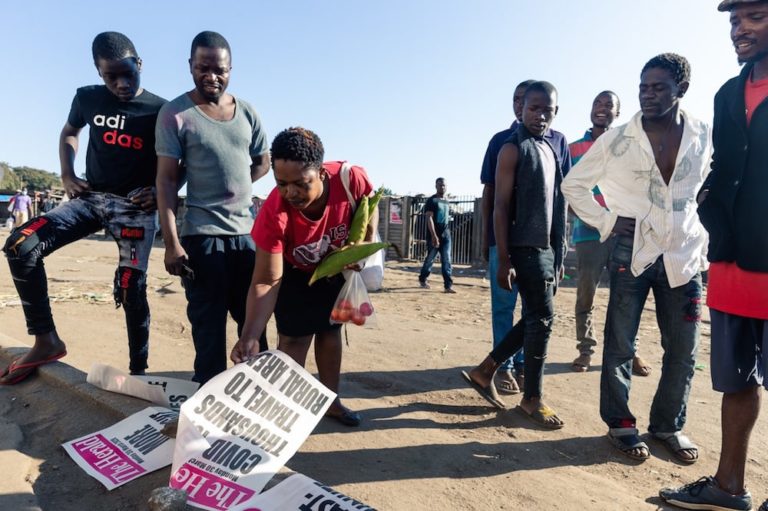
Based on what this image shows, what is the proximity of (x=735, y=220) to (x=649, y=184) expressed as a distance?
0.65 meters

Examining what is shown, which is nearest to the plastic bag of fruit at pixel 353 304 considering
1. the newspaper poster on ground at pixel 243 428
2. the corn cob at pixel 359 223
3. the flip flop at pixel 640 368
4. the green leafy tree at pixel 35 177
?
the corn cob at pixel 359 223

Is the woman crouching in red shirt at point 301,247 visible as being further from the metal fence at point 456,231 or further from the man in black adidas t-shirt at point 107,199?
the metal fence at point 456,231

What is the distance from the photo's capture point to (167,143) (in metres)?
2.76

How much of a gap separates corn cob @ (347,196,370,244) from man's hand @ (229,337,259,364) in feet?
2.53

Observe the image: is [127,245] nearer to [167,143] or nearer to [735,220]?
[167,143]

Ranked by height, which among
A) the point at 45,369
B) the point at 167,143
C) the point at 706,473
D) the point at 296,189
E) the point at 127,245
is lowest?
the point at 706,473

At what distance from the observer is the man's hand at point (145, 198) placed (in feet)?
10.4

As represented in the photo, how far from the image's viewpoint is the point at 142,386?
2854 mm

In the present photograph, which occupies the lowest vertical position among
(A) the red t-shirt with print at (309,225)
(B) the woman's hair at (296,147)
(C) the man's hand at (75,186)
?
(A) the red t-shirt with print at (309,225)

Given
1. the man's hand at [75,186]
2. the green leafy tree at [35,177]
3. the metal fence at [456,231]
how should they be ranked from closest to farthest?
the man's hand at [75,186], the metal fence at [456,231], the green leafy tree at [35,177]

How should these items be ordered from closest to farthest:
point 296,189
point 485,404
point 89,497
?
point 89,497 < point 296,189 < point 485,404

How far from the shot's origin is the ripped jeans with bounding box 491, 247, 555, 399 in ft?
10.1

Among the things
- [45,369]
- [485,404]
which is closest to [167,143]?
[45,369]

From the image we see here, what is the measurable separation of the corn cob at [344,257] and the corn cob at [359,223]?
0.07 metres
